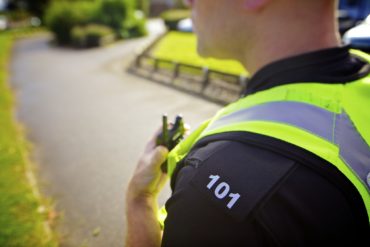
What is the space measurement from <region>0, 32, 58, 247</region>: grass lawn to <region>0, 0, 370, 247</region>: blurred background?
0.01 metres

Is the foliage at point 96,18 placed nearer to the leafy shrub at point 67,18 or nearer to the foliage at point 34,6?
the leafy shrub at point 67,18

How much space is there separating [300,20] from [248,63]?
289 mm

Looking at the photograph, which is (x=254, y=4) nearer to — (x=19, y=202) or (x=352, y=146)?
(x=352, y=146)

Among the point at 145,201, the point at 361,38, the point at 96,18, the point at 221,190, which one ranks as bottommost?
the point at 96,18

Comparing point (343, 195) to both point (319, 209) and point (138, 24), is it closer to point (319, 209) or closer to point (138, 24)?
point (319, 209)

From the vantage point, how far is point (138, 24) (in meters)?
25.2

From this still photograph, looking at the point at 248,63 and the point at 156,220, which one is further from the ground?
the point at 248,63

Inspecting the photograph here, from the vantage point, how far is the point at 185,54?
50.0ft

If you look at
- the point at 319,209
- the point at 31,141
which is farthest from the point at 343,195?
the point at 31,141

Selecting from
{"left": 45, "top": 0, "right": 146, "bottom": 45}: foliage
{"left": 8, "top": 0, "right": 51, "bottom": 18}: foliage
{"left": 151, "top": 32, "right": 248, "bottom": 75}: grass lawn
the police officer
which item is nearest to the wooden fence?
{"left": 151, "top": 32, "right": 248, "bottom": 75}: grass lawn

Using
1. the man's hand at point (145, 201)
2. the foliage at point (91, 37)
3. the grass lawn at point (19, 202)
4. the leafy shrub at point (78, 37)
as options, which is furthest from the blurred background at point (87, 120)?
the leafy shrub at point (78, 37)

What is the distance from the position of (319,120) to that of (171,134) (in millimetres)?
772

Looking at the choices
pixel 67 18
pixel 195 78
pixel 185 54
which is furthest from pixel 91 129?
pixel 67 18

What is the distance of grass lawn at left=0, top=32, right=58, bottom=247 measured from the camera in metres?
3.76
